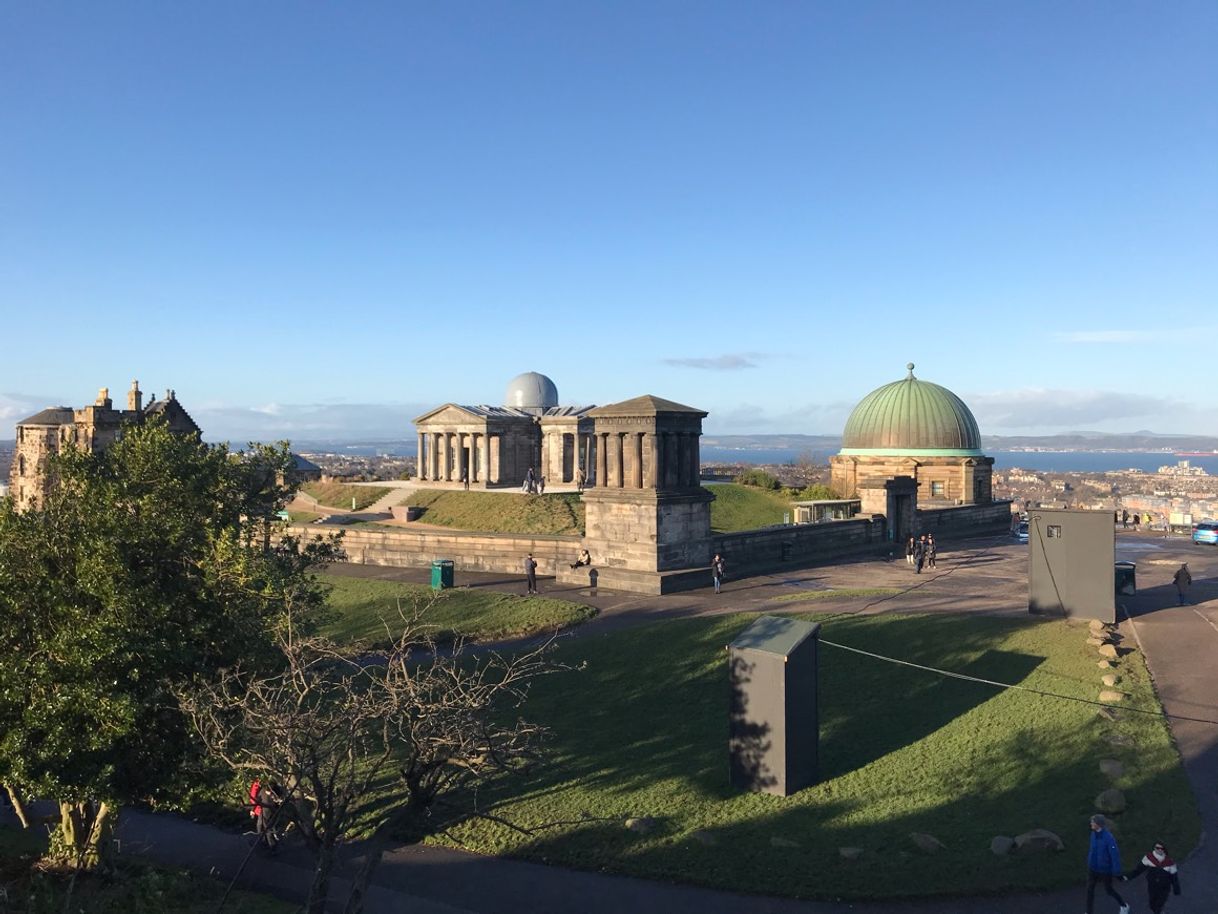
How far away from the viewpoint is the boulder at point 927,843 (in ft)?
36.0

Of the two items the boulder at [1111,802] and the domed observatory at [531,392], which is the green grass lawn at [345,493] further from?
the boulder at [1111,802]

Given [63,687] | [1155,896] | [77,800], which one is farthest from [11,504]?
[1155,896]

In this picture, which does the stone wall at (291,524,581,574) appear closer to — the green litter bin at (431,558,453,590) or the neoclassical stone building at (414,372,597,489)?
the green litter bin at (431,558,453,590)

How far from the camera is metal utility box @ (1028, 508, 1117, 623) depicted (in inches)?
800

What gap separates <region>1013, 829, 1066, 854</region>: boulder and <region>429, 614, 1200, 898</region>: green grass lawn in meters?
0.12

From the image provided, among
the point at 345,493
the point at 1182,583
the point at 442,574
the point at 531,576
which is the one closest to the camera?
the point at 1182,583

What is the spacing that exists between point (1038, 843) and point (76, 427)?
4779 centimetres

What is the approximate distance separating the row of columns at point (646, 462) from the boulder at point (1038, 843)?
1756 centimetres

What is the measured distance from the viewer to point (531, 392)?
7481 centimetres

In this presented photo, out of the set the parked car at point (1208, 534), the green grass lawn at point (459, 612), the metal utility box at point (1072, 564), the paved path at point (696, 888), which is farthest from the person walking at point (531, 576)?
the parked car at point (1208, 534)

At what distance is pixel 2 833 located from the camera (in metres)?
12.9

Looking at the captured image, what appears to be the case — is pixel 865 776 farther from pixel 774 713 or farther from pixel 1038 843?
pixel 1038 843

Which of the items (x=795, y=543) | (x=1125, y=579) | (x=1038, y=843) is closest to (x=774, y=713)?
(x=1038, y=843)

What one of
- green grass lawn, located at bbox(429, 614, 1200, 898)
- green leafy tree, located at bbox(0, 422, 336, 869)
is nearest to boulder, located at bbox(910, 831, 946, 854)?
green grass lawn, located at bbox(429, 614, 1200, 898)
